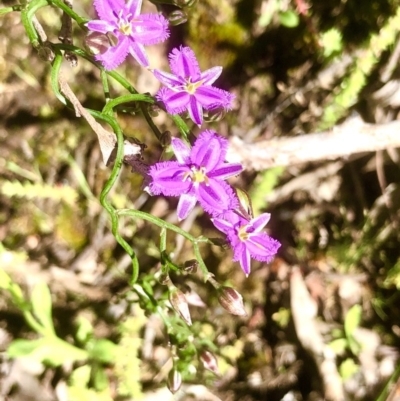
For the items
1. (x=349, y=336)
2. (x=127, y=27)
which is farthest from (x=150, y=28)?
(x=349, y=336)

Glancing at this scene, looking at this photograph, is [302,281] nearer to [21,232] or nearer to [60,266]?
[60,266]

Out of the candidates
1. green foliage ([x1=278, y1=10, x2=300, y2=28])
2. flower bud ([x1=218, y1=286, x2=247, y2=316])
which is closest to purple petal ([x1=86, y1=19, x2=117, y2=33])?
flower bud ([x1=218, y1=286, x2=247, y2=316])

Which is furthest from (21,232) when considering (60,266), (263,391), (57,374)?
(263,391)

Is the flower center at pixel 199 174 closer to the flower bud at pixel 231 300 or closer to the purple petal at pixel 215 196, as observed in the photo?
the purple petal at pixel 215 196

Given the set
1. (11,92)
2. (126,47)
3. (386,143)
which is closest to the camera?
(126,47)

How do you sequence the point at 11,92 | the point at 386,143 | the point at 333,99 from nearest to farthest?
1. the point at 386,143
2. the point at 333,99
3. the point at 11,92

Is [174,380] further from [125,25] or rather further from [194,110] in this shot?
[125,25]
